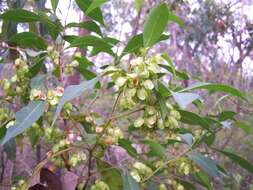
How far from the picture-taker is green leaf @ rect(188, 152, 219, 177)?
1.17m

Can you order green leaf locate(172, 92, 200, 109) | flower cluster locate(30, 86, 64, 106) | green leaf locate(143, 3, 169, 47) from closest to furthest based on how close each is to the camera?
green leaf locate(172, 92, 200, 109), green leaf locate(143, 3, 169, 47), flower cluster locate(30, 86, 64, 106)

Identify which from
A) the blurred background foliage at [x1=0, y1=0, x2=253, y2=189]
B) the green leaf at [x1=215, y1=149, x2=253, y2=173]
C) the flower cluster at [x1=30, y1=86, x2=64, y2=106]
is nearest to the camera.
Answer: the flower cluster at [x1=30, y1=86, x2=64, y2=106]

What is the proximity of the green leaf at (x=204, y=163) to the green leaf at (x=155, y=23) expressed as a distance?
1.47 ft

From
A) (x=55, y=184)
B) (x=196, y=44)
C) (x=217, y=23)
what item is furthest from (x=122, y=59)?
(x=196, y=44)

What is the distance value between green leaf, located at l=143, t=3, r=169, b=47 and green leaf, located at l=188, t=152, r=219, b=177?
1.47ft

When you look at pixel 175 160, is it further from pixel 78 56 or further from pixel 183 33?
pixel 183 33

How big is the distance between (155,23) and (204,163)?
1.60ft

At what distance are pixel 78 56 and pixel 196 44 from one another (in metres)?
3.83

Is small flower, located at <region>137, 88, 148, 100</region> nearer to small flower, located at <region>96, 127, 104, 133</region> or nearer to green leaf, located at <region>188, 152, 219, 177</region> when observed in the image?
small flower, located at <region>96, 127, 104, 133</region>

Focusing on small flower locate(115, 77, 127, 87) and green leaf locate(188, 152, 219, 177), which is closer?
small flower locate(115, 77, 127, 87)

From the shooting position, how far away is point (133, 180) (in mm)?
1028

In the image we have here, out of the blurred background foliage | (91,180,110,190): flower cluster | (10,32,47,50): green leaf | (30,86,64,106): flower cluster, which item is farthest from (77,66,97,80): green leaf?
the blurred background foliage

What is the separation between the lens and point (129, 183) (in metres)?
1.01

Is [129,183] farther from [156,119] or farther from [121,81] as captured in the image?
[121,81]
